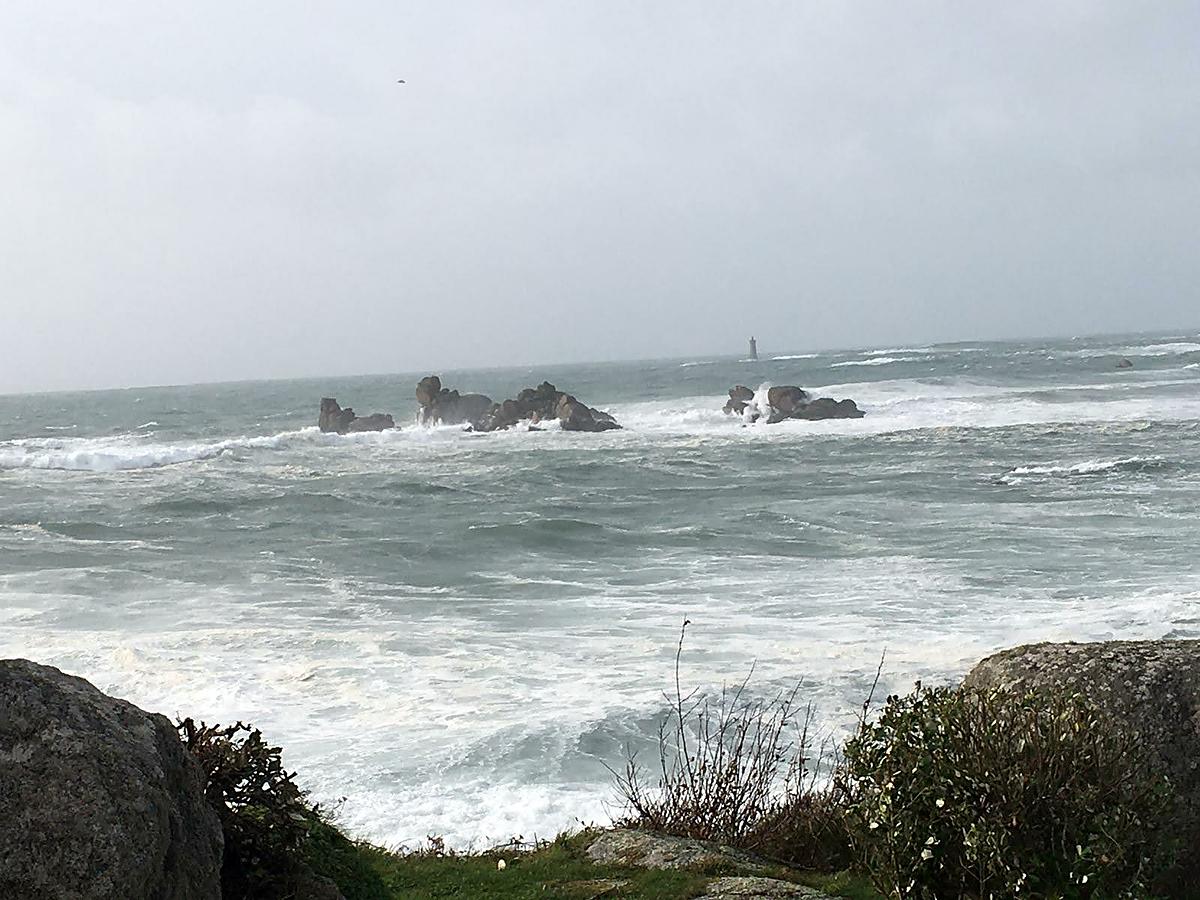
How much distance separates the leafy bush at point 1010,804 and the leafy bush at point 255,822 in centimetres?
213

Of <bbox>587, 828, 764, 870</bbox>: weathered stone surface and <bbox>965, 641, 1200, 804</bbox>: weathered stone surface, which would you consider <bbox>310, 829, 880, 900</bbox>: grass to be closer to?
<bbox>587, 828, 764, 870</bbox>: weathered stone surface

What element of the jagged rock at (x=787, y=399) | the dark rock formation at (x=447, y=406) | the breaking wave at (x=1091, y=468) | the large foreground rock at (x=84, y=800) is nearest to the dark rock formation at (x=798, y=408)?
the jagged rock at (x=787, y=399)

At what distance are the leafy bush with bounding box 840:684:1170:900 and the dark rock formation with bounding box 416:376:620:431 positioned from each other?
51222mm

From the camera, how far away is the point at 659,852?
18.5 feet

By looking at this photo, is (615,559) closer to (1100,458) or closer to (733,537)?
(733,537)

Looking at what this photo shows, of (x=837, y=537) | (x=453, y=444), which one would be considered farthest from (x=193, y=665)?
(x=453, y=444)

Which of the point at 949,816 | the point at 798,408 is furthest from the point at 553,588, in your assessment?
the point at 798,408

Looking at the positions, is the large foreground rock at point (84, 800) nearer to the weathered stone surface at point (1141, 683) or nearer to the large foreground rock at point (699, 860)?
the large foreground rock at point (699, 860)

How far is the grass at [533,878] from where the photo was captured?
4601 mm

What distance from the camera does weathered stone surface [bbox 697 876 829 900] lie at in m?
4.77

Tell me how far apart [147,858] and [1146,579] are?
15331 mm

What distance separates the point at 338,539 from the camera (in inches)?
945

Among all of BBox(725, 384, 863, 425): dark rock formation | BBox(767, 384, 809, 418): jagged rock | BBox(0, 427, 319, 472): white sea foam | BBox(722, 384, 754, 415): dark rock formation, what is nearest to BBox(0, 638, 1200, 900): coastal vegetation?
BBox(0, 427, 319, 472): white sea foam

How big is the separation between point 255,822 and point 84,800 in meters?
1.00
